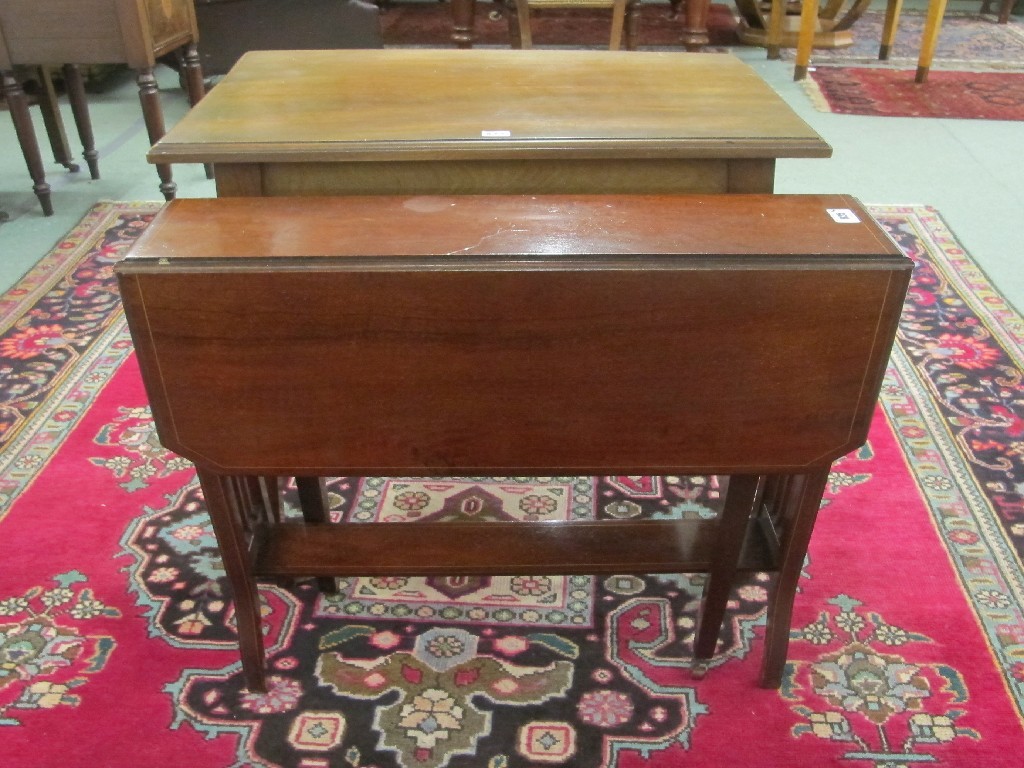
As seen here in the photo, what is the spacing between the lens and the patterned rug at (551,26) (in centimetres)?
564

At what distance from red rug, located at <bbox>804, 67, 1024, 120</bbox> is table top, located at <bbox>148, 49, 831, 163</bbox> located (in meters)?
3.00

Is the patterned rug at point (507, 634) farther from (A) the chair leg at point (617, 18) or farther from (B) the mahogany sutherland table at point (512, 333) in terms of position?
(A) the chair leg at point (617, 18)

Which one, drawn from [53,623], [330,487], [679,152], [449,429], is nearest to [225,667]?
[53,623]

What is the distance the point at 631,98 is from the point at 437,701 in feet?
3.65

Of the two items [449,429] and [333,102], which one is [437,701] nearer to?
[449,429]

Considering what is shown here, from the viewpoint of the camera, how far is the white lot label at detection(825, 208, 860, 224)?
1.19m

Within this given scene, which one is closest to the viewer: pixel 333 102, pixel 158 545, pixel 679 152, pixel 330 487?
pixel 679 152

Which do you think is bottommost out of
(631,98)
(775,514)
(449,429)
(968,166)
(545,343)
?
(968,166)

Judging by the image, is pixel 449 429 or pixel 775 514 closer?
pixel 449 429

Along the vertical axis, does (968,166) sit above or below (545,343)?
below

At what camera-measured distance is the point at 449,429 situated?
1.17 metres

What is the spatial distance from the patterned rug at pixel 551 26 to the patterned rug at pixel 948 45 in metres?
0.78

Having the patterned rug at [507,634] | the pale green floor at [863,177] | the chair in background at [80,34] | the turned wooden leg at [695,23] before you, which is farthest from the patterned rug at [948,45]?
the chair in background at [80,34]

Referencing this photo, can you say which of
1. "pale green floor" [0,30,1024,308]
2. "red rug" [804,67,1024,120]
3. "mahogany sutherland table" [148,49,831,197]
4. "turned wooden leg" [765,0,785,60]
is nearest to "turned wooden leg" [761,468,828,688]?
"mahogany sutherland table" [148,49,831,197]
